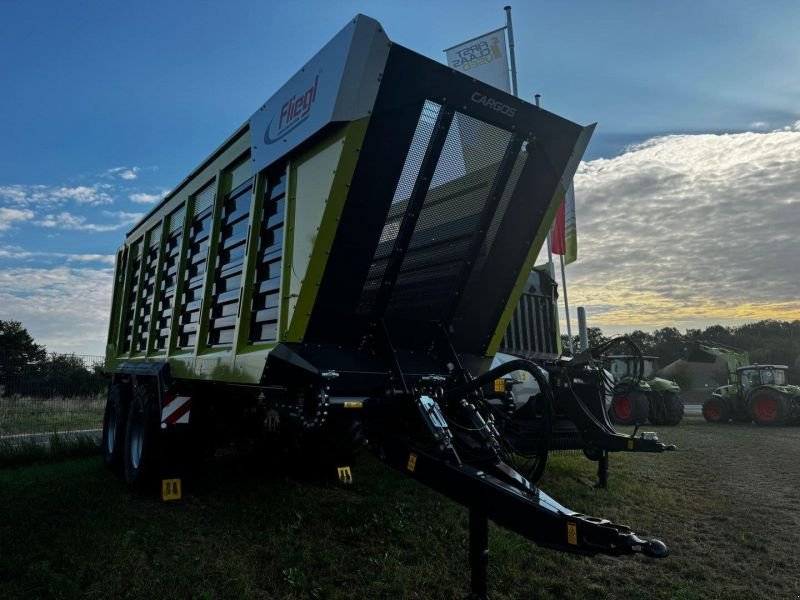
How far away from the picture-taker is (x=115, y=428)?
6926mm

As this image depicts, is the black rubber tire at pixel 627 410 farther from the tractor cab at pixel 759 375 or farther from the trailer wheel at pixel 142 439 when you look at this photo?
the trailer wheel at pixel 142 439

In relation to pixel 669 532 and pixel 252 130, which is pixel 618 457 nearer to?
pixel 669 532

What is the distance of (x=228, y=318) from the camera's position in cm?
458

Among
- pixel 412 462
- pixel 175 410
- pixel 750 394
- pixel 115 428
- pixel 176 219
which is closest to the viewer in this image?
pixel 412 462

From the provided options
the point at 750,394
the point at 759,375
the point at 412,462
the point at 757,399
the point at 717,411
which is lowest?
the point at 412,462

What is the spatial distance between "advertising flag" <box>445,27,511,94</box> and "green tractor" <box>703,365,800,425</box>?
33.0 feet

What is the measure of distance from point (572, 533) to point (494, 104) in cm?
260

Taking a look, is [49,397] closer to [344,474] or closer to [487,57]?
[344,474]

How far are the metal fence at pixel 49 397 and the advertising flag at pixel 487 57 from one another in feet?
32.4

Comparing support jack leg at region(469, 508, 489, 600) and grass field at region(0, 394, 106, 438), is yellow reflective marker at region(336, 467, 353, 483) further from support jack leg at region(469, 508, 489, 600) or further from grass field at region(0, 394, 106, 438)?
grass field at region(0, 394, 106, 438)

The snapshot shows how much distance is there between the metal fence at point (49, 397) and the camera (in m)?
10.4

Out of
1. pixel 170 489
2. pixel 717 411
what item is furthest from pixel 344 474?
pixel 717 411

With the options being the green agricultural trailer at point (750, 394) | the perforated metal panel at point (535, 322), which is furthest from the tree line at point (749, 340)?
the perforated metal panel at point (535, 322)

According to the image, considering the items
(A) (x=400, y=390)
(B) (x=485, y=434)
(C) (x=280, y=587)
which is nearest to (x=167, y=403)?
(C) (x=280, y=587)
